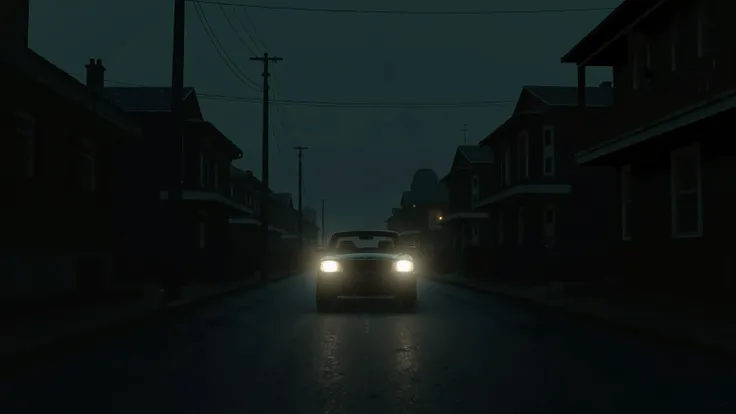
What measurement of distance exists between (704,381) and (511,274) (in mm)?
26560

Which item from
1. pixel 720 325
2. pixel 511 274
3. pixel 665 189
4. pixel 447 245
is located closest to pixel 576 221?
pixel 511 274

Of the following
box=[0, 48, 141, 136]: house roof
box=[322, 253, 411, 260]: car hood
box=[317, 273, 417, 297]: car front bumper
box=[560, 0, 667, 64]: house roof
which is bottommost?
box=[317, 273, 417, 297]: car front bumper

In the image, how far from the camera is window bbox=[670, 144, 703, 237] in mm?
18578

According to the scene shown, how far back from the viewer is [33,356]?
35.6 feet

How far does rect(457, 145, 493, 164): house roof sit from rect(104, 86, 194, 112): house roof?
21380 millimetres

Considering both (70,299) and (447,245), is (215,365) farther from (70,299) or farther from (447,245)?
(447,245)

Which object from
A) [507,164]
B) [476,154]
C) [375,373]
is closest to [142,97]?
[507,164]

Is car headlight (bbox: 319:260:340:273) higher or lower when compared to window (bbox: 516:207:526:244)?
lower

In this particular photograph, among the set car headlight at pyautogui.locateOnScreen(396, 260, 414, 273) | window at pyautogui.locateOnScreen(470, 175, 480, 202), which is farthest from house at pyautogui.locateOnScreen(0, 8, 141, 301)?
window at pyautogui.locateOnScreen(470, 175, 480, 202)

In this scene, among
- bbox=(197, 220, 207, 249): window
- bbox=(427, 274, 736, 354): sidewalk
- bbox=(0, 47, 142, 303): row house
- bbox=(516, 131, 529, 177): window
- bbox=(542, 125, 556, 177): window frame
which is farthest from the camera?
bbox=(197, 220, 207, 249): window

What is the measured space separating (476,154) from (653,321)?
137ft

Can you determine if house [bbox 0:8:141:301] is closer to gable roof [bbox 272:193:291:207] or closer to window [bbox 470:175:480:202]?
window [bbox 470:175:480:202]

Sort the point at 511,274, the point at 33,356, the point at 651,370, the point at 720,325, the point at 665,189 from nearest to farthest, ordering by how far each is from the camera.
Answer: the point at 651,370
the point at 33,356
the point at 720,325
the point at 665,189
the point at 511,274

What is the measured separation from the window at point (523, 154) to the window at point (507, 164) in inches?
81.3
